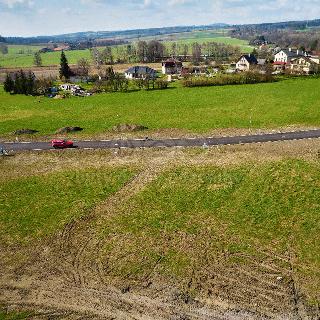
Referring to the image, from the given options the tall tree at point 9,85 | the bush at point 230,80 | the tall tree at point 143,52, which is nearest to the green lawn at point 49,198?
the bush at point 230,80

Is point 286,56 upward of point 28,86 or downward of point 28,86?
upward

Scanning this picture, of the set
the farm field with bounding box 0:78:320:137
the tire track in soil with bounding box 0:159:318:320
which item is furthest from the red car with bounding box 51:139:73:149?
the tire track in soil with bounding box 0:159:318:320

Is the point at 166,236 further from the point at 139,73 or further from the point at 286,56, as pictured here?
the point at 286,56

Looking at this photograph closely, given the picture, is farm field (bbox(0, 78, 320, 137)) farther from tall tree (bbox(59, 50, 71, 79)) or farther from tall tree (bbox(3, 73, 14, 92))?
tall tree (bbox(59, 50, 71, 79))

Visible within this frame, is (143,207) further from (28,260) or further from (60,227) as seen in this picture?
(28,260)

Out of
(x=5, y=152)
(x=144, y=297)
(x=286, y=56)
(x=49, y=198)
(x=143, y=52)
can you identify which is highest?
(x=143, y=52)

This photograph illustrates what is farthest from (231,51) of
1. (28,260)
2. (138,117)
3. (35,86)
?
(28,260)

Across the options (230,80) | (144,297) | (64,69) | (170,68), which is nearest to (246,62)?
(170,68)

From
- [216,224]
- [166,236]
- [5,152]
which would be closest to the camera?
[166,236]
